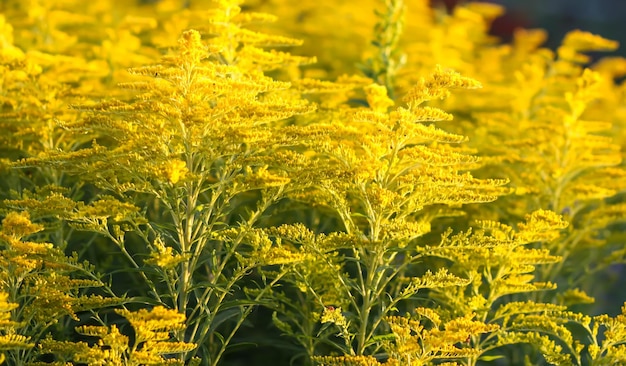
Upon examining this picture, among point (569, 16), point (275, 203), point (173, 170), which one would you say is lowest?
point (275, 203)

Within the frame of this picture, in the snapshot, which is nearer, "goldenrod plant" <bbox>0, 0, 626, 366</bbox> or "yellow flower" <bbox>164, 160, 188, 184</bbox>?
"yellow flower" <bbox>164, 160, 188, 184</bbox>

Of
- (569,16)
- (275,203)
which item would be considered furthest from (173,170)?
(569,16)

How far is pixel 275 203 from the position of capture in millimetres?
5918

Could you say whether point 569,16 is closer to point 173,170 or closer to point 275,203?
point 275,203

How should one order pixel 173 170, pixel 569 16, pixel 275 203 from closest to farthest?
pixel 173 170 < pixel 275 203 < pixel 569 16

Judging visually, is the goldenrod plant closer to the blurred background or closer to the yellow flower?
the yellow flower

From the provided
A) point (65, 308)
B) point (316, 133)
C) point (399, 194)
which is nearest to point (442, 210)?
point (399, 194)

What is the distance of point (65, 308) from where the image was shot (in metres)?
4.90

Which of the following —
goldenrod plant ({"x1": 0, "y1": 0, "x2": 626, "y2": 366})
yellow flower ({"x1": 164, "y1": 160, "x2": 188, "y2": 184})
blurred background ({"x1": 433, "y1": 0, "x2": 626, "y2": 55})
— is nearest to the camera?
yellow flower ({"x1": 164, "y1": 160, "x2": 188, "y2": 184})

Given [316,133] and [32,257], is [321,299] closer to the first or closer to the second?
[316,133]

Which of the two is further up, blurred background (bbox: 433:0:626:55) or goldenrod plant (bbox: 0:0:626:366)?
blurred background (bbox: 433:0:626:55)

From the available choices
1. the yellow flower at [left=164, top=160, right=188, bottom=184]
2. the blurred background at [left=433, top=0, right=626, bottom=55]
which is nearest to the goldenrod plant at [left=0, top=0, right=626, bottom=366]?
the yellow flower at [left=164, top=160, right=188, bottom=184]

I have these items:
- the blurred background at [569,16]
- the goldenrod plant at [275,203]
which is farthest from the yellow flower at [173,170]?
the blurred background at [569,16]

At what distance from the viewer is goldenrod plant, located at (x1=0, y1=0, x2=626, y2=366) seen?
4.98 meters
